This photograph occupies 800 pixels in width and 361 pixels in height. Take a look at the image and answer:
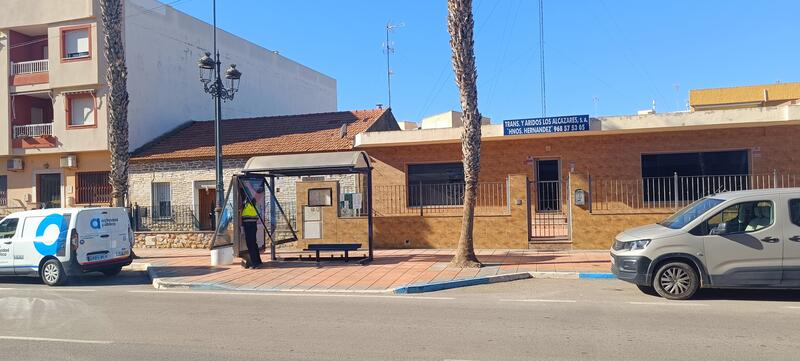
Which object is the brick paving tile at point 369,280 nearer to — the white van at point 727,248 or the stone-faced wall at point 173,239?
the white van at point 727,248

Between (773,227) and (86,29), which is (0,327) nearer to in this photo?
(773,227)

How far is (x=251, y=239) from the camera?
14.8 m

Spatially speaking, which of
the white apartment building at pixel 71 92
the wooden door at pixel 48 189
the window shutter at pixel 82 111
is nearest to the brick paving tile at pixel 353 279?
the white apartment building at pixel 71 92

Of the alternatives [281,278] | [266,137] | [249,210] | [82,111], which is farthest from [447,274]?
[82,111]

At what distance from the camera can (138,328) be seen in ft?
27.1

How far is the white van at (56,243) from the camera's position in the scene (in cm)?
1321

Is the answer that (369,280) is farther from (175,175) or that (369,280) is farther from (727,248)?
(175,175)

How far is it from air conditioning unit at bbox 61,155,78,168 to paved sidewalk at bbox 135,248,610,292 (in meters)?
10.3

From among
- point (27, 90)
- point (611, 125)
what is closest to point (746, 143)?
point (611, 125)

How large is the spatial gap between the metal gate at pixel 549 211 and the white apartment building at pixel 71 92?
55.4ft

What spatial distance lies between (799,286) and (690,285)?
5.08 feet

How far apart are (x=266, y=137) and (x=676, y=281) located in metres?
18.3

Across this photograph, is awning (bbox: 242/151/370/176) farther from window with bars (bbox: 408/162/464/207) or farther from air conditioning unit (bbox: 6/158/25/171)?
air conditioning unit (bbox: 6/158/25/171)

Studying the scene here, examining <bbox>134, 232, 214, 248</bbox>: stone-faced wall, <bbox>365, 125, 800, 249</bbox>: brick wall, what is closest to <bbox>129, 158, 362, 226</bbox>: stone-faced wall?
<bbox>134, 232, 214, 248</bbox>: stone-faced wall
